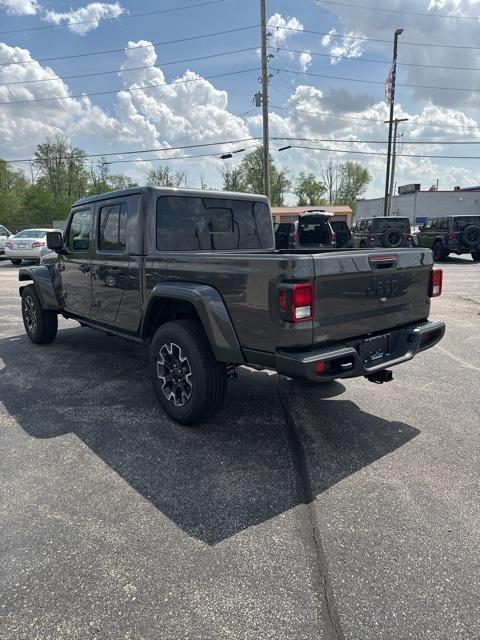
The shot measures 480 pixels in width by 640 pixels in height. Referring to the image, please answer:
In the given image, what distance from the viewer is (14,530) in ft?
8.30

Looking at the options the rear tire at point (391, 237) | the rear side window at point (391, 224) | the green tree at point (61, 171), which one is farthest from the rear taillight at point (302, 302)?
the green tree at point (61, 171)

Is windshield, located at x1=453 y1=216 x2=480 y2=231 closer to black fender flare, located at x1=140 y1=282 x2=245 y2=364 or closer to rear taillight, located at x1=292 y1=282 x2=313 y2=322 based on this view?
black fender flare, located at x1=140 y1=282 x2=245 y2=364

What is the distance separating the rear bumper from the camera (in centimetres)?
293

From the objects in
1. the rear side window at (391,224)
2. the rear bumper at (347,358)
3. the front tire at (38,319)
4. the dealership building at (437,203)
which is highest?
the dealership building at (437,203)

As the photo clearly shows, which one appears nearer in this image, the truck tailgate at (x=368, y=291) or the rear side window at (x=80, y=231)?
the truck tailgate at (x=368, y=291)

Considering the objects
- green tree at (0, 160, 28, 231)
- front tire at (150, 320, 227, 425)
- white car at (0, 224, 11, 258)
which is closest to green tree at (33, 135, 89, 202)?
green tree at (0, 160, 28, 231)

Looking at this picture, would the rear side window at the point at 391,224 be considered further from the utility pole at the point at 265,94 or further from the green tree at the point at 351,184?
the green tree at the point at 351,184

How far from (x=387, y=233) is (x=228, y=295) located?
16.4 metres

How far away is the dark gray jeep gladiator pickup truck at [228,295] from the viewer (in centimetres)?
301

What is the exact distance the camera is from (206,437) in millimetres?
3643

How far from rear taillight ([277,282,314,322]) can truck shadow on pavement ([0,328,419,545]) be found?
1085 millimetres

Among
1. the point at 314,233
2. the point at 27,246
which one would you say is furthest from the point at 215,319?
the point at 27,246

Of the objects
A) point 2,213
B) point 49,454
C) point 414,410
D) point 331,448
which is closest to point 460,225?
point 414,410

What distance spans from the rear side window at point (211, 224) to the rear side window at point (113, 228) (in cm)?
50
